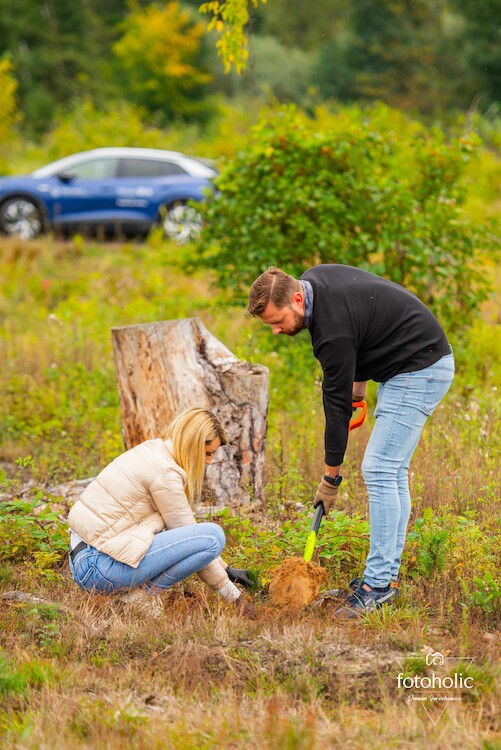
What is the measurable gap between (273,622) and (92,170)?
11.4m

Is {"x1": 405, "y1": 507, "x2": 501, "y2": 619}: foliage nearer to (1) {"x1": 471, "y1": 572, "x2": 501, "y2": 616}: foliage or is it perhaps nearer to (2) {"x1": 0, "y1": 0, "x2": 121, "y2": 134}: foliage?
(1) {"x1": 471, "y1": 572, "x2": 501, "y2": 616}: foliage

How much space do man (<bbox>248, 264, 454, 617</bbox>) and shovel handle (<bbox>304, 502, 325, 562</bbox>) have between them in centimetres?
6

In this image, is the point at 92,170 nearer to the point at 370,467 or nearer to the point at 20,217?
the point at 20,217

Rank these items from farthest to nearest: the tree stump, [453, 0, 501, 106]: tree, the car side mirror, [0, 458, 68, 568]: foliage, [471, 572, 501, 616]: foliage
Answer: [453, 0, 501, 106]: tree, the car side mirror, the tree stump, [0, 458, 68, 568]: foliage, [471, 572, 501, 616]: foliage

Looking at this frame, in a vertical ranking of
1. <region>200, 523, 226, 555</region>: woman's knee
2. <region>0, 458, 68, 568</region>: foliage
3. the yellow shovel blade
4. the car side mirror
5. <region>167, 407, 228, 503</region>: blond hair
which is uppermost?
the car side mirror

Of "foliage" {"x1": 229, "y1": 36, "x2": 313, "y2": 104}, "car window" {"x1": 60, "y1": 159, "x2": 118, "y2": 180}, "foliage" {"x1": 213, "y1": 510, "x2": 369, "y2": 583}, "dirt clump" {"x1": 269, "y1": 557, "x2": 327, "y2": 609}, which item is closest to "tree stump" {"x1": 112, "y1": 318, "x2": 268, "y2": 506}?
"foliage" {"x1": 213, "y1": 510, "x2": 369, "y2": 583}

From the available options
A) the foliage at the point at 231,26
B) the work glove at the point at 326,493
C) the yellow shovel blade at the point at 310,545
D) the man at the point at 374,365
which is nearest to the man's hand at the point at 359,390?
the man at the point at 374,365

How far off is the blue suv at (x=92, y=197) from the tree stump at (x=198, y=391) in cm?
858

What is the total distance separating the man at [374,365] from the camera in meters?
3.91

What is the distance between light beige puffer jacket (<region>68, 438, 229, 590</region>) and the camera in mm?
4211

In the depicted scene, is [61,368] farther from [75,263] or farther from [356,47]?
[356,47]

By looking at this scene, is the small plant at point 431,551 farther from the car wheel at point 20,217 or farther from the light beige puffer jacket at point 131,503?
the car wheel at point 20,217

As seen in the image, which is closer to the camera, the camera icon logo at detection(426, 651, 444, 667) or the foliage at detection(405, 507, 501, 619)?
the camera icon logo at detection(426, 651, 444, 667)

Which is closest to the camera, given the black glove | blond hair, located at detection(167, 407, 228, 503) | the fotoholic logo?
the fotoholic logo
